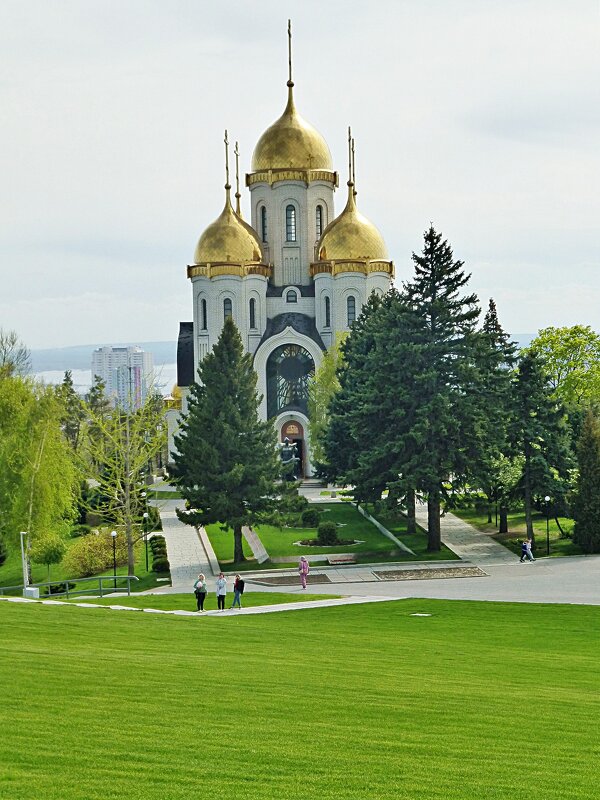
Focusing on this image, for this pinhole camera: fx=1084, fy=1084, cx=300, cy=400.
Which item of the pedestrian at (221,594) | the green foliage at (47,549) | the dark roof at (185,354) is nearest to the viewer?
the pedestrian at (221,594)

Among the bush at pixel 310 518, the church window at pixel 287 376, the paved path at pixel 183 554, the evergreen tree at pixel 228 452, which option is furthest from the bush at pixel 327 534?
the church window at pixel 287 376

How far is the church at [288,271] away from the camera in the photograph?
66562 millimetres

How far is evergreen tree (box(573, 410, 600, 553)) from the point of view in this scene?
37.6 m

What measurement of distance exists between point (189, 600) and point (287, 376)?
38.7 meters

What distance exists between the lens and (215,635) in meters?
19.5

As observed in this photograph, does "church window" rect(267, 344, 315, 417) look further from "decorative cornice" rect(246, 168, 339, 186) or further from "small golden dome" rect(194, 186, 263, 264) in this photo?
"decorative cornice" rect(246, 168, 339, 186)

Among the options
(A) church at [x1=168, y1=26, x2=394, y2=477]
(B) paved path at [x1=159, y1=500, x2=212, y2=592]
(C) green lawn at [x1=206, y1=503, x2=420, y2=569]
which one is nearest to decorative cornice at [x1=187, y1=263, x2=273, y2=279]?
(A) church at [x1=168, y1=26, x2=394, y2=477]

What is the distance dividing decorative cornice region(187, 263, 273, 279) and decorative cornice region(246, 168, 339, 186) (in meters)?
5.93

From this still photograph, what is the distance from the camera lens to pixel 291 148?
69.7 metres

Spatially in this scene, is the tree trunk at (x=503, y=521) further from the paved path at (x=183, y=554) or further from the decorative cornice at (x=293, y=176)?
the decorative cornice at (x=293, y=176)

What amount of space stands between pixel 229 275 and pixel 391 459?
2924cm

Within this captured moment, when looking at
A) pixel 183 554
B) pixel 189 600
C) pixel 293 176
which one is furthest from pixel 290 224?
pixel 189 600

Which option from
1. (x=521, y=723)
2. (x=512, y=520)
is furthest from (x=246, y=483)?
(x=521, y=723)

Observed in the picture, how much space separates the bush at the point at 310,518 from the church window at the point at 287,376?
20.7 meters
